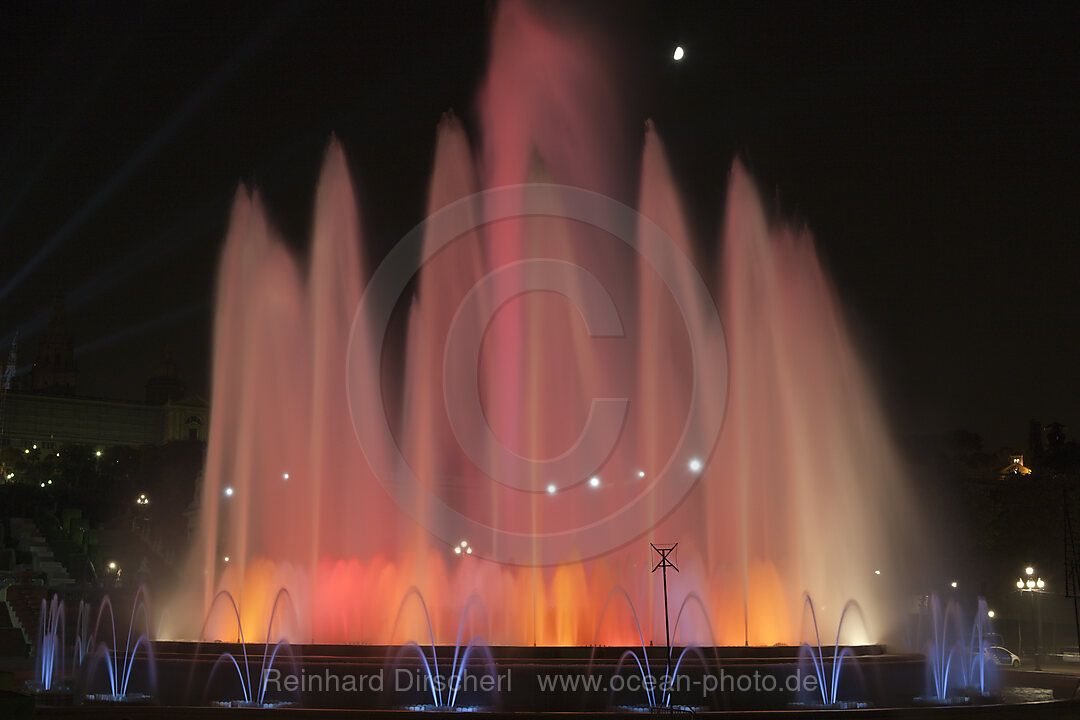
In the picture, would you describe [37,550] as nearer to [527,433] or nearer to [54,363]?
[527,433]

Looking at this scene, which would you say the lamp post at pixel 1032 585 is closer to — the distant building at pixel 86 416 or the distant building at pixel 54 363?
the distant building at pixel 86 416

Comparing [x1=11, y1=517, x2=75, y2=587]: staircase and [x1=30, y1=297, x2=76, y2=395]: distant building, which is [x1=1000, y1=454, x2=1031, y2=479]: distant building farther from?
[x1=30, y1=297, x2=76, y2=395]: distant building

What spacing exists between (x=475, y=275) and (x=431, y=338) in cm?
187

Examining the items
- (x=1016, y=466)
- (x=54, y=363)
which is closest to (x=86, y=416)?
(x=54, y=363)

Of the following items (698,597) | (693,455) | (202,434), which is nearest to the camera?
(698,597)

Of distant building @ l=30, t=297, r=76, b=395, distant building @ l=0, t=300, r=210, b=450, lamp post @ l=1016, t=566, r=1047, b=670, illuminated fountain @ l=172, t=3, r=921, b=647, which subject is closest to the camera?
illuminated fountain @ l=172, t=3, r=921, b=647

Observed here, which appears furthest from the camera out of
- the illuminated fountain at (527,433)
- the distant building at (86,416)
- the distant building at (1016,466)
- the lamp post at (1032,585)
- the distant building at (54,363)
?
the distant building at (54,363)

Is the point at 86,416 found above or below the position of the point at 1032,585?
above

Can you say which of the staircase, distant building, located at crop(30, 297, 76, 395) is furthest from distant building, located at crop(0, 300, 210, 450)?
the staircase

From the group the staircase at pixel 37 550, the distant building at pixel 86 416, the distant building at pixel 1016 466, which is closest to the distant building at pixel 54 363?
the distant building at pixel 86 416

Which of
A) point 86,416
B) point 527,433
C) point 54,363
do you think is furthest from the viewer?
point 54,363

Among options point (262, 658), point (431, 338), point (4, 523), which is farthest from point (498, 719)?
point (4, 523)

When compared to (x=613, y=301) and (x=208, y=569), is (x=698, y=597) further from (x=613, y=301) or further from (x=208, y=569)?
(x=208, y=569)

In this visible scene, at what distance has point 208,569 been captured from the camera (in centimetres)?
2220
